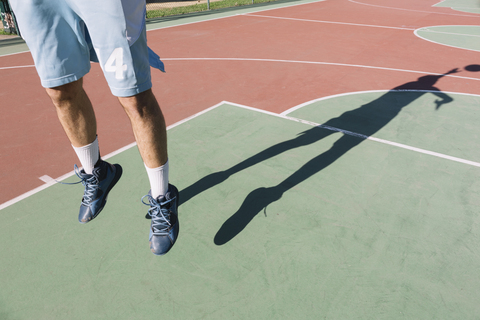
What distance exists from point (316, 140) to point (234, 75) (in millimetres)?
3005

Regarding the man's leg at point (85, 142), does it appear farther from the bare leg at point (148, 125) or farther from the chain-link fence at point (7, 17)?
the chain-link fence at point (7, 17)

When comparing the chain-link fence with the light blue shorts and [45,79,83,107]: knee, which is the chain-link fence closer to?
[45,79,83,107]: knee

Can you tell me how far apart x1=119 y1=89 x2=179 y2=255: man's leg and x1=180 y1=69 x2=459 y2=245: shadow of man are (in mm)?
432

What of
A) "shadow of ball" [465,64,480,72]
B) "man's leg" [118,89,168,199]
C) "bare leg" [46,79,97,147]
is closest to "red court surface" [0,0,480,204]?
"shadow of ball" [465,64,480,72]

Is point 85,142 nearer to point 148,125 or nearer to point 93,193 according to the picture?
point 93,193

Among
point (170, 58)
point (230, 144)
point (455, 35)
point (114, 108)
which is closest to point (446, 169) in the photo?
point (230, 144)

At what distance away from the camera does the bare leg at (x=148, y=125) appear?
191 cm

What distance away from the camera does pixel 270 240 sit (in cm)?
244

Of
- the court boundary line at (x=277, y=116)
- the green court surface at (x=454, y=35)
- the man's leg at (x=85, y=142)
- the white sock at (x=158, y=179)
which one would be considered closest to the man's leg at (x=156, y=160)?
the white sock at (x=158, y=179)

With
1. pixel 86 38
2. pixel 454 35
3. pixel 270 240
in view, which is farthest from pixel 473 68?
pixel 86 38

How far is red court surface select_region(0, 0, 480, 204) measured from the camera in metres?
3.99

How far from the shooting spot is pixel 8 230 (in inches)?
102

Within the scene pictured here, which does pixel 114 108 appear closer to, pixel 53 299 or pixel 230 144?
pixel 230 144

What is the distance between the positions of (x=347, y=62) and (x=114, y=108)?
16.6 ft
